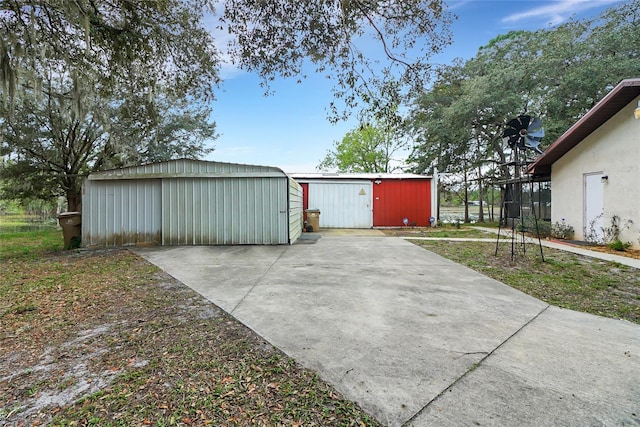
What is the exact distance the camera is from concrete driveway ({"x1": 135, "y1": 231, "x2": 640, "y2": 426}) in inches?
67.9

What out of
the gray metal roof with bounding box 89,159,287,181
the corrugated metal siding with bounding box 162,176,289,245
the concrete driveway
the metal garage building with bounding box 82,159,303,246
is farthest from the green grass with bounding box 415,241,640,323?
the gray metal roof with bounding box 89,159,287,181

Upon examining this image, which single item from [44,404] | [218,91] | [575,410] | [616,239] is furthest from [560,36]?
[44,404]

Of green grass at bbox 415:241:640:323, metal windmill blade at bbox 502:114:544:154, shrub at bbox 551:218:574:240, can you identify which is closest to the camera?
green grass at bbox 415:241:640:323

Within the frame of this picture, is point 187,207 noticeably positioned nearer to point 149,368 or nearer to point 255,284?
point 255,284

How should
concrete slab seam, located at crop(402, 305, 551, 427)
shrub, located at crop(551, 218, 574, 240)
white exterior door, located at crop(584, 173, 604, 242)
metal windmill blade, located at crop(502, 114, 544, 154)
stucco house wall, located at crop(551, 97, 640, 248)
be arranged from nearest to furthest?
concrete slab seam, located at crop(402, 305, 551, 427) < metal windmill blade, located at crop(502, 114, 544, 154) < stucco house wall, located at crop(551, 97, 640, 248) < white exterior door, located at crop(584, 173, 604, 242) < shrub, located at crop(551, 218, 574, 240)

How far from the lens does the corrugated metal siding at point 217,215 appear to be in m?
8.30

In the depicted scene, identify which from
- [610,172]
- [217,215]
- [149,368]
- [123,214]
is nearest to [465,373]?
[149,368]

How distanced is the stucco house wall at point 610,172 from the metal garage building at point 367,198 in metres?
4.95

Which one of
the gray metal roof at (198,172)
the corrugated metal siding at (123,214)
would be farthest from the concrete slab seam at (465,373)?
the corrugated metal siding at (123,214)

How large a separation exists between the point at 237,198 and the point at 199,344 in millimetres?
6105

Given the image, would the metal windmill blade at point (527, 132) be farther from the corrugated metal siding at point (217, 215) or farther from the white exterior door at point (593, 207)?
the corrugated metal siding at point (217, 215)

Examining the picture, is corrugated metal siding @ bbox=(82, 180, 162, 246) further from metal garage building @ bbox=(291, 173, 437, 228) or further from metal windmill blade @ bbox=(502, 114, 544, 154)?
metal windmill blade @ bbox=(502, 114, 544, 154)

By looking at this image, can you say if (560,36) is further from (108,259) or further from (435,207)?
(108,259)

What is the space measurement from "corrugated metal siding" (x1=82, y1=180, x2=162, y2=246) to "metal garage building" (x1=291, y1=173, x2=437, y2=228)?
627 centimetres
